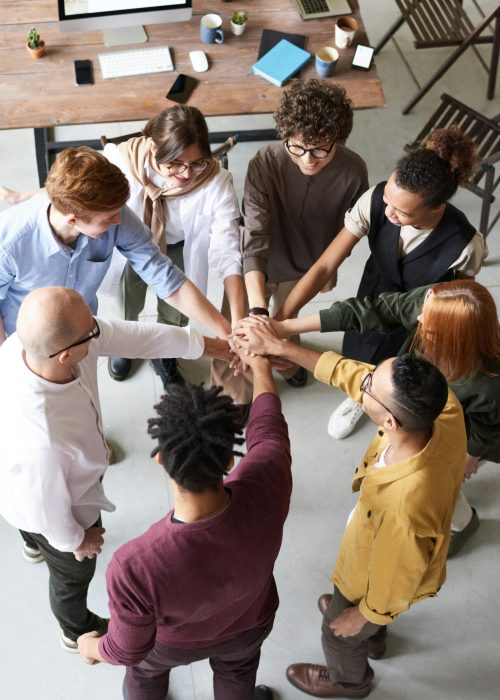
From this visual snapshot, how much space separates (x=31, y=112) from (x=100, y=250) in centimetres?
141

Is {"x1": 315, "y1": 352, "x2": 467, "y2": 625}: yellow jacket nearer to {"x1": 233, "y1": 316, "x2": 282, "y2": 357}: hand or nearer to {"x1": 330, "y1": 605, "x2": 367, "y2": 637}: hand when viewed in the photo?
{"x1": 330, "y1": 605, "x2": 367, "y2": 637}: hand

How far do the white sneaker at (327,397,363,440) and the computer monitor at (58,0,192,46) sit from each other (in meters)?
2.03

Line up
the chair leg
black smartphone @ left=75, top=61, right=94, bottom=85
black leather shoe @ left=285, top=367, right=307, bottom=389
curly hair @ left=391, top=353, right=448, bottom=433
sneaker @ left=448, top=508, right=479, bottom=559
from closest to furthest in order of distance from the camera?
1. curly hair @ left=391, top=353, right=448, bottom=433
2. sneaker @ left=448, top=508, right=479, bottom=559
3. black leather shoe @ left=285, top=367, right=307, bottom=389
4. black smartphone @ left=75, top=61, right=94, bottom=85
5. the chair leg

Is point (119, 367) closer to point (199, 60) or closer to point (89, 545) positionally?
point (89, 545)

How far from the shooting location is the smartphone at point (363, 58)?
12.3 feet

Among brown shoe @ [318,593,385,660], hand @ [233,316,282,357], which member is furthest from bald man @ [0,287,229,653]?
brown shoe @ [318,593,385,660]

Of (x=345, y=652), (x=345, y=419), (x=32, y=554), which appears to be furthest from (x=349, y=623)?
(x=32, y=554)

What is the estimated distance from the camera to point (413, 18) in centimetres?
445

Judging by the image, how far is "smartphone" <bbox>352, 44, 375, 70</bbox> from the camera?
374 centimetres

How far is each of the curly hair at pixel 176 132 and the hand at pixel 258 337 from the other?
0.63 metres

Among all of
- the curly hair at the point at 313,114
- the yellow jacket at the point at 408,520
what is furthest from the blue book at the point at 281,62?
the yellow jacket at the point at 408,520

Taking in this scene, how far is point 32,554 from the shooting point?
289cm

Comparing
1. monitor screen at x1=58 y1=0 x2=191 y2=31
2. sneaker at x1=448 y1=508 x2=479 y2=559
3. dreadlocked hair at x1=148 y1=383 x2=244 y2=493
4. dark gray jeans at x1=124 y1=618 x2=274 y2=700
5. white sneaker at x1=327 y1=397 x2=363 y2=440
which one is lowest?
sneaker at x1=448 y1=508 x2=479 y2=559

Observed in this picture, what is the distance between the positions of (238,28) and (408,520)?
2.83m
